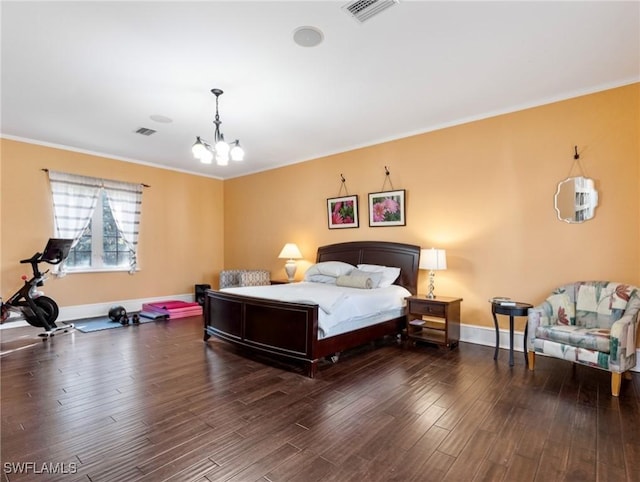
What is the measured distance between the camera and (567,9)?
7.83 ft

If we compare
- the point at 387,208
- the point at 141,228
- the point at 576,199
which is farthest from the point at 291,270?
the point at 576,199

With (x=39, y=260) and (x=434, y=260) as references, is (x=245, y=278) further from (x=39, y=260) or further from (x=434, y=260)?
(x=434, y=260)

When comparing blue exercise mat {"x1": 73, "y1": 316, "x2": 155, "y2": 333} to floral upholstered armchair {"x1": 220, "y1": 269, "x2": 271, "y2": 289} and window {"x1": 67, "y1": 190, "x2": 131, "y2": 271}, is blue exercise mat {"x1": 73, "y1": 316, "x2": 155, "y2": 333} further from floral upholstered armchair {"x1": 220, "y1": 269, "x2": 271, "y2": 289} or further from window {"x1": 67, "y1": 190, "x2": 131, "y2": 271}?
floral upholstered armchair {"x1": 220, "y1": 269, "x2": 271, "y2": 289}

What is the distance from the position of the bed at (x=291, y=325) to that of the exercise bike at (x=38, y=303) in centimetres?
224

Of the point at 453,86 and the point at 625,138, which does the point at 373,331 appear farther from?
the point at 625,138

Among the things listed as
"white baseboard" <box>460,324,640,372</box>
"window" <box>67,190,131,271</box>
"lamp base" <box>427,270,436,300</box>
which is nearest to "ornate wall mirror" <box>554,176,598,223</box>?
"white baseboard" <box>460,324,640,372</box>

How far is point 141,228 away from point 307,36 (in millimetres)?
5319

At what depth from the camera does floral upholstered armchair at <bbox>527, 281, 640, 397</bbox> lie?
2.73 m

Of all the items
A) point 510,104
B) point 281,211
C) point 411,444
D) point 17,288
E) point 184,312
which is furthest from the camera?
point 281,211

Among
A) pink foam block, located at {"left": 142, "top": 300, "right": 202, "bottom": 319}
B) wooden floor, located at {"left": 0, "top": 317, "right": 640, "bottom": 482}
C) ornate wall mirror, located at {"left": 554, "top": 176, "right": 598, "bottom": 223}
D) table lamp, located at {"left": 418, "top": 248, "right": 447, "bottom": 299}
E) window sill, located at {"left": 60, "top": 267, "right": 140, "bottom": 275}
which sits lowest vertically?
wooden floor, located at {"left": 0, "top": 317, "right": 640, "bottom": 482}

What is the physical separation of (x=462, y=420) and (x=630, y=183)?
9.78 feet

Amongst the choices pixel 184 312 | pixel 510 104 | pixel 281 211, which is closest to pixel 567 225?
pixel 510 104

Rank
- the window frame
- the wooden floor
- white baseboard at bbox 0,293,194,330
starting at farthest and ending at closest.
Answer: the window frame, white baseboard at bbox 0,293,194,330, the wooden floor

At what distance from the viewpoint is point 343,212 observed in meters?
5.69
